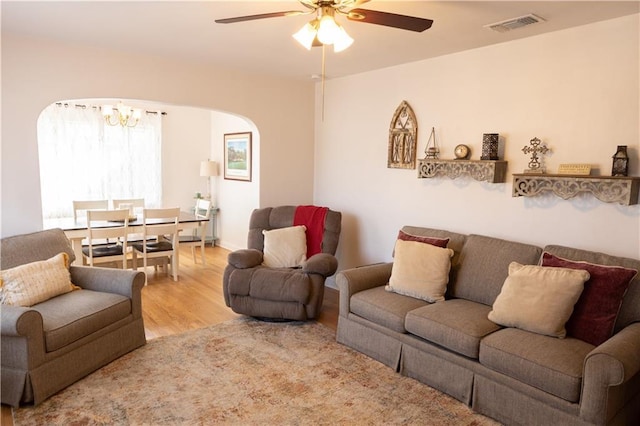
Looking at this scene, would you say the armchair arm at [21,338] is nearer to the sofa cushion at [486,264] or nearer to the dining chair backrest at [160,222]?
the dining chair backrest at [160,222]

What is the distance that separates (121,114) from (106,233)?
1801 millimetres

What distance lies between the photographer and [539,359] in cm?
228

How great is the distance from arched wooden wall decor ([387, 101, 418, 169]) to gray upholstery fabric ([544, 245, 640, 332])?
1700 millimetres

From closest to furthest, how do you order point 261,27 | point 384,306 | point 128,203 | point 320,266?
1. point 261,27
2. point 384,306
3. point 320,266
4. point 128,203

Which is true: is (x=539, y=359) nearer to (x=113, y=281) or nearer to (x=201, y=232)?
(x=113, y=281)

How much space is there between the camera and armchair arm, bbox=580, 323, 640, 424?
6.57 ft

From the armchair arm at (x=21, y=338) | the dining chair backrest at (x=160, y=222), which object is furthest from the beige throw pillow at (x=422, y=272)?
the dining chair backrest at (x=160, y=222)

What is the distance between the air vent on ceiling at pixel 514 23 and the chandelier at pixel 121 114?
463 cm

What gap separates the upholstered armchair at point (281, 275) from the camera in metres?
3.75

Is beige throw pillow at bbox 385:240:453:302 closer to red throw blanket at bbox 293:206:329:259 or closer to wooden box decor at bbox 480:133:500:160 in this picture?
Answer: wooden box decor at bbox 480:133:500:160

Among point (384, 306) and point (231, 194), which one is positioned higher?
point (231, 194)

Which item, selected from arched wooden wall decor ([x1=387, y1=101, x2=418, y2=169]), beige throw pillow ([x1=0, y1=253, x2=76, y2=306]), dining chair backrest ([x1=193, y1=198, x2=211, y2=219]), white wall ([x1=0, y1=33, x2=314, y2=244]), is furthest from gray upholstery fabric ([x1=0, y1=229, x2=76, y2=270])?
arched wooden wall decor ([x1=387, y1=101, x2=418, y2=169])

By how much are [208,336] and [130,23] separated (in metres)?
2.49

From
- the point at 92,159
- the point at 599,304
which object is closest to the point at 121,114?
the point at 92,159
